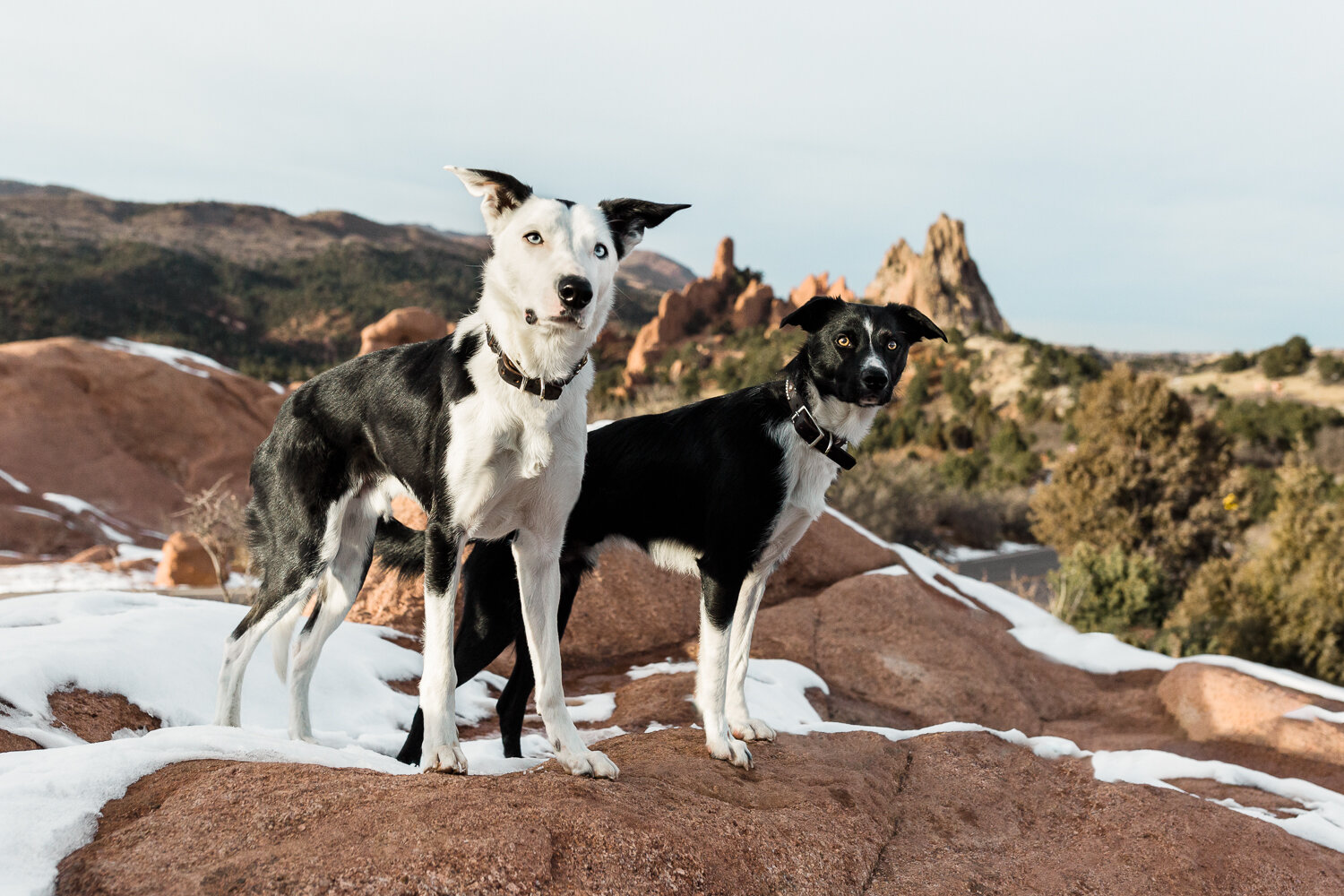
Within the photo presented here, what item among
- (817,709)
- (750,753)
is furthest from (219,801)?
(817,709)

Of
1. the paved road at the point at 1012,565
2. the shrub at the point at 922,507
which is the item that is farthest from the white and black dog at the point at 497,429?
the paved road at the point at 1012,565

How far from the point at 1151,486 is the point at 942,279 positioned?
276ft

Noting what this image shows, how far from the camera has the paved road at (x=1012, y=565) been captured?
1025 inches

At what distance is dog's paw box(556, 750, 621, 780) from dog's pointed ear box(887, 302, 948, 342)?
2.30 m

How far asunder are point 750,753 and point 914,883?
101cm

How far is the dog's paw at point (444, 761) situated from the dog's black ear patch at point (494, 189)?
1.88 m

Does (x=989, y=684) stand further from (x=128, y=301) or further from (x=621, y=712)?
(x=128, y=301)

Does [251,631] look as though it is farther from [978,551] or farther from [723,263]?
[723,263]

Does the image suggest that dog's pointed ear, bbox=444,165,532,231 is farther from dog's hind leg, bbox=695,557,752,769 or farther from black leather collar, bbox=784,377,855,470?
dog's hind leg, bbox=695,557,752,769

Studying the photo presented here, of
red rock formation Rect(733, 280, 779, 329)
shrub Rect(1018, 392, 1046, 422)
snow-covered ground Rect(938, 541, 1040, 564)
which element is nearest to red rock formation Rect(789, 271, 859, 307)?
red rock formation Rect(733, 280, 779, 329)

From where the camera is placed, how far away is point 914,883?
2805 mm

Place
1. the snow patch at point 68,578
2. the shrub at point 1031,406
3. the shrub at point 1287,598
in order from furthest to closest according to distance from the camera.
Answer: the shrub at point 1031,406 < the snow patch at point 68,578 < the shrub at point 1287,598

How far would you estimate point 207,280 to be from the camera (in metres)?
61.0

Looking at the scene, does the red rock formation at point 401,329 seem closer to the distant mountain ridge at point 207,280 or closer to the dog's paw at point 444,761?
the distant mountain ridge at point 207,280
